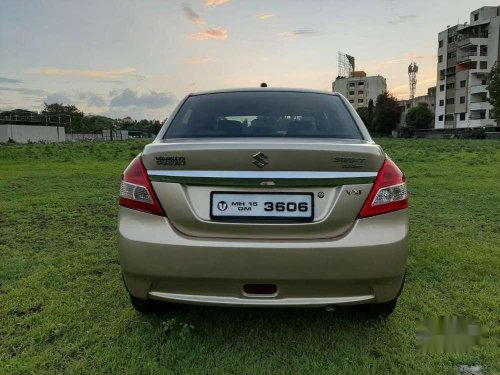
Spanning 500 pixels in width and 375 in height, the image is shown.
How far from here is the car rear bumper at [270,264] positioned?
2.16m

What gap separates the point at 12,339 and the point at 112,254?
1.72 m

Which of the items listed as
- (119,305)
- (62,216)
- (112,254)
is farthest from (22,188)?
(119,305)

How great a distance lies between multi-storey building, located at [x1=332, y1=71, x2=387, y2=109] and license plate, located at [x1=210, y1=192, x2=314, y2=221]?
407 feet

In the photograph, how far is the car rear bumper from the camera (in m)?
2.16

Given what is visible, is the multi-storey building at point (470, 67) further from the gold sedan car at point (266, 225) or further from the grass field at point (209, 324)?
the gold sedan car at point (266, 225)

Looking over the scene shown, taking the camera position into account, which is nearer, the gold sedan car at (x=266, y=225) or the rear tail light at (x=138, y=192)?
the gold sedan car at (x=266, y=225)

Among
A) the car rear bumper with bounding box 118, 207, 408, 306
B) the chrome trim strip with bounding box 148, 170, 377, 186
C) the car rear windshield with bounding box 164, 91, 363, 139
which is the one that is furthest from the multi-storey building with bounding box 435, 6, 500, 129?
the chrome trim strip with bounding box 148, 170, 377, 186

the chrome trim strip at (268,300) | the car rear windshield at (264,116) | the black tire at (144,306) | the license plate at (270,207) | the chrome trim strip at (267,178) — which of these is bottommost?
the black tire at (144,306)

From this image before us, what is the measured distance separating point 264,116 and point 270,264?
1275 millimetres

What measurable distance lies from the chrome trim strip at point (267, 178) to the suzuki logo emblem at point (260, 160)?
0.13 feet

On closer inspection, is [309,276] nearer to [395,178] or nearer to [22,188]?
[395,178]

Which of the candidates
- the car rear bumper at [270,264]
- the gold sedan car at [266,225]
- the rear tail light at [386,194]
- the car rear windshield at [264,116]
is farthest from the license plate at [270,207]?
the car rear windshield at [264,116]

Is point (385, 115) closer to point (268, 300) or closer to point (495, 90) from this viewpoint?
point (495, 90)

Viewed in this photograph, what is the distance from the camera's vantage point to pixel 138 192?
7.70 ft
